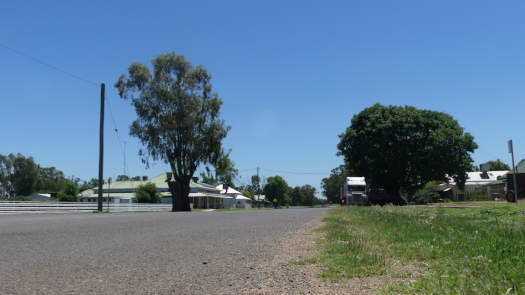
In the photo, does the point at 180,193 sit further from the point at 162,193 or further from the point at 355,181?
the point at 162,193

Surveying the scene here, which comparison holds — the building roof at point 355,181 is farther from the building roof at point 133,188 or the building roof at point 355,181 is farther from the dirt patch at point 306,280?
the dirt patch at point 306,280

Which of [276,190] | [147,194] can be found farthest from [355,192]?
[276,190]

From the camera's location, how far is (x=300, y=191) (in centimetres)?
19362

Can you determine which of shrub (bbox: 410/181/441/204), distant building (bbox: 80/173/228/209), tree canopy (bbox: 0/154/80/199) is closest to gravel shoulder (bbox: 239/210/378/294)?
shrub (bbox: 410/181/441/204)

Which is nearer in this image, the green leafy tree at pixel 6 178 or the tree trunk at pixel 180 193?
the tree trunk at pixel 180 193

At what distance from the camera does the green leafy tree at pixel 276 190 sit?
157m

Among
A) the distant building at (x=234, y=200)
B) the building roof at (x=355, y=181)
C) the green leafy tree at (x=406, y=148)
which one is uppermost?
the green leafy tree at (x=406, y=148)

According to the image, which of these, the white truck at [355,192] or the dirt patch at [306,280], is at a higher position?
the white truck at [355,192]

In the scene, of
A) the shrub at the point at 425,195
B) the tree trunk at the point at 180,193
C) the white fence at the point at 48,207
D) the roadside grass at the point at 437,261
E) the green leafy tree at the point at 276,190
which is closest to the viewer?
the roadside grass at the point at 437,261

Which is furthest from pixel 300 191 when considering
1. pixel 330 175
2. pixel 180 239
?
pixel 180 239

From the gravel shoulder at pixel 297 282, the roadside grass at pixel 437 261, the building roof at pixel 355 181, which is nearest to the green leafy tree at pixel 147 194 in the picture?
the building roof at pixel 355 181

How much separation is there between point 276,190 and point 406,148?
11000cm

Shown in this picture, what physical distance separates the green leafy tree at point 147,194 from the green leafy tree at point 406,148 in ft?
95.8

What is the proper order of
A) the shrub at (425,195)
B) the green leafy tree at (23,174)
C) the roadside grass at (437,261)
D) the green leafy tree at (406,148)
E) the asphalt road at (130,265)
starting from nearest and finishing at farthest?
the roadside grass at (437,261), the asphalt road at (130,265), the shrub at (425,195), the green leafy tree at (406,148), the green leafy tree at (23,174)
